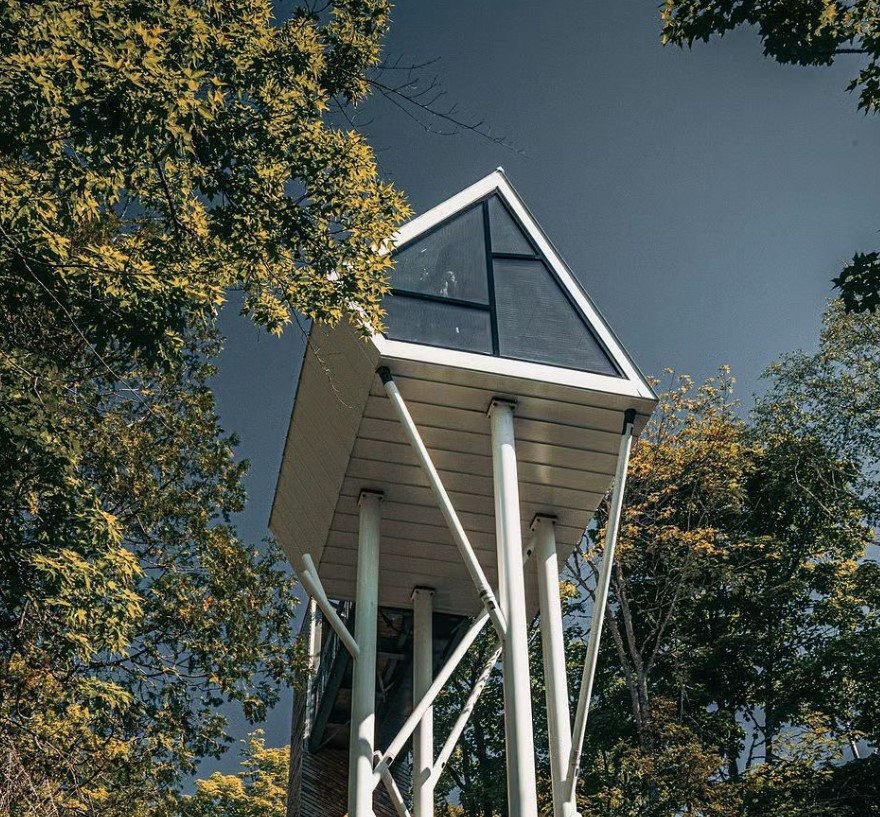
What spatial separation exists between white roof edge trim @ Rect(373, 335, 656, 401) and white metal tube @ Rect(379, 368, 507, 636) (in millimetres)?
248

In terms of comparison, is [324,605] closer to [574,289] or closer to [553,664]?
[553,664]

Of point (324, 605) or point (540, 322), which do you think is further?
point (540, 322)

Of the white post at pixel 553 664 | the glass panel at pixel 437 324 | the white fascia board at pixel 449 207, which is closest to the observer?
the white post at pixel 553 664

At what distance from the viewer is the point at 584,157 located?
17.0 metres

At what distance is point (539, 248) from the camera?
33.2ft

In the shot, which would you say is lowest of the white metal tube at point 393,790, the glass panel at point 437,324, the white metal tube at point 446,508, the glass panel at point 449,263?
the white metal tube at point 393,790

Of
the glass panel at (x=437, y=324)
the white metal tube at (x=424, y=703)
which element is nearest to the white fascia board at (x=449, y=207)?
the glass panel at (x=437, y=324)

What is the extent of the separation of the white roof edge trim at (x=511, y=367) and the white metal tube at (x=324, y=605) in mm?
1843

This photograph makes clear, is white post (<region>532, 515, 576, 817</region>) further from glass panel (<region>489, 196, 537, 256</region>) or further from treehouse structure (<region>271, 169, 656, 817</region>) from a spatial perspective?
glass panel (<region>489, 196, 537, 256</region>)

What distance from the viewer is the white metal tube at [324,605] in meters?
8.66

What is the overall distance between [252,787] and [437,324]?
23.5 m

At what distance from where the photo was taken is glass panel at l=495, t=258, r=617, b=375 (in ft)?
30.3

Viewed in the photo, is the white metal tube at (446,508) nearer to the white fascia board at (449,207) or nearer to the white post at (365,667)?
the white post at (365,667)

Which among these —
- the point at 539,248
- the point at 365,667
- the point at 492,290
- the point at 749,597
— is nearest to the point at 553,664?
the point at 365,667
